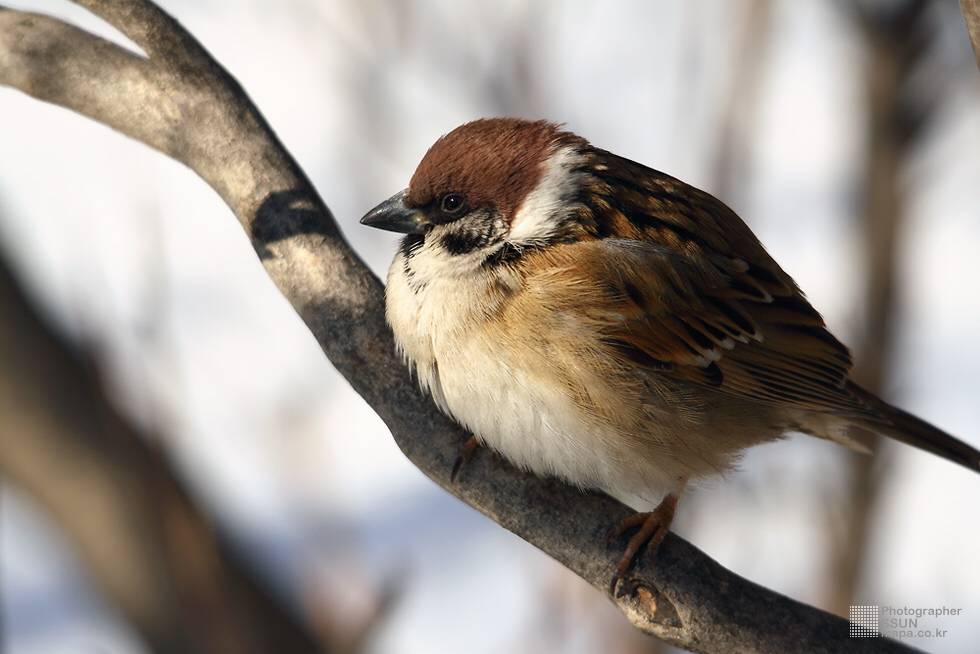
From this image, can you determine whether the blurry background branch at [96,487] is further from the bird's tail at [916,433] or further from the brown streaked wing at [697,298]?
the bird's tail at [916,433]

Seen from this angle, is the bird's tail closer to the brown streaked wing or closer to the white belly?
the brown streaked wing

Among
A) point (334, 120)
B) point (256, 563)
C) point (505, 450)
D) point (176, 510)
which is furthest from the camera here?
point (334, 120)

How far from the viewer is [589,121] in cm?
482

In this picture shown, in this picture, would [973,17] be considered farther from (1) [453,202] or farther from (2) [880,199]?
(2) [880,199]

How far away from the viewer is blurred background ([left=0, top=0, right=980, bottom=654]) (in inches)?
134

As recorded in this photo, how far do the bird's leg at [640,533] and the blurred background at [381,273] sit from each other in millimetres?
523

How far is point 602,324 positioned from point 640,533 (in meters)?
0.43

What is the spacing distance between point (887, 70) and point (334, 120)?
3.33 metres

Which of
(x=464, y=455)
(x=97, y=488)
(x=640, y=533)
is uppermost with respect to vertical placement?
(x=97, y=488)

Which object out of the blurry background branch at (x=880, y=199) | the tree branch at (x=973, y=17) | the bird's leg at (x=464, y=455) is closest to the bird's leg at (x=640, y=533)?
the bird's leg at (x=464, y=455)

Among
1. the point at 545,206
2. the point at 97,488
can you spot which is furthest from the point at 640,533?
the point at 97,488

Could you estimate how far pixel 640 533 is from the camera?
212 centimetres

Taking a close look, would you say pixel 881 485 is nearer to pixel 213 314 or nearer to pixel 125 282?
pixel 213 314

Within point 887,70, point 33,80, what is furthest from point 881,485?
point 33,80
